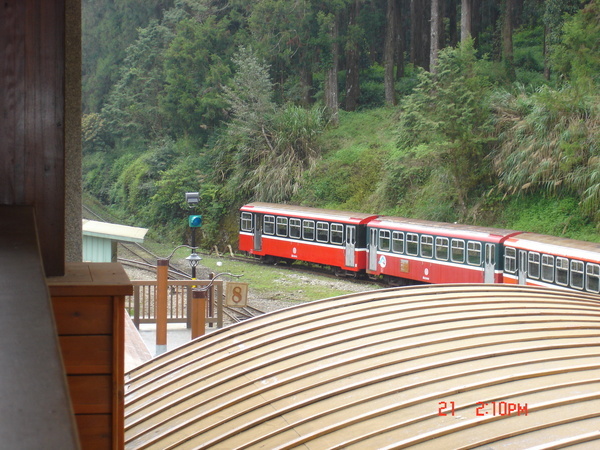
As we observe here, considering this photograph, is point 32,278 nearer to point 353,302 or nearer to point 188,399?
point 188,399

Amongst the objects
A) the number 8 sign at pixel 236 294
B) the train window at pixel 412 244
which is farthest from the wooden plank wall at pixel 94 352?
the train window at pixel 412 244

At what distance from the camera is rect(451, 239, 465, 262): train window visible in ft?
47.6

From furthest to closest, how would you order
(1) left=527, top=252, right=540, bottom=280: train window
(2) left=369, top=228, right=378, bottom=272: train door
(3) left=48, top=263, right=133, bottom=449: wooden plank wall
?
(2) left=369, top=228, right=378, bottom=272: train door < (1) left=527, top=252, right=540, bottom=280: train window < (3) left=48, top=263, right=133, bottom=449: wooden plank wall

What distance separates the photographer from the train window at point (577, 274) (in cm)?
1176

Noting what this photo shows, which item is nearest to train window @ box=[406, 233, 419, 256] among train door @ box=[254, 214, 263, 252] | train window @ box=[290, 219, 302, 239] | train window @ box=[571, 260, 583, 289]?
train window @ box=[290, 219, 302, 239]

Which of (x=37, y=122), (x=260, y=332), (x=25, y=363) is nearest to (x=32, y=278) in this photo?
(x=25, y=363)

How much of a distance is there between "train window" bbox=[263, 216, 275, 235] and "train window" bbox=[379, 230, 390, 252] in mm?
3917

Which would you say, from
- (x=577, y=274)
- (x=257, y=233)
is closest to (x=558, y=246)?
(x=577, y=274)

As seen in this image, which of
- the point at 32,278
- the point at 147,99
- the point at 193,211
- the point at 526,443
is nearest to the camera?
the point at 32,278

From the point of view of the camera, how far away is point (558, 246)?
1230cm

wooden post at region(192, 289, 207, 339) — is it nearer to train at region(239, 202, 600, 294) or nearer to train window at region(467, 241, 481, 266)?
train at region(239, 202, 600, 294)

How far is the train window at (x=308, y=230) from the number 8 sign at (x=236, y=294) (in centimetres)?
684

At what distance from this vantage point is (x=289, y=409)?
4191 mm

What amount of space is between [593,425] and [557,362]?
1028 mm
